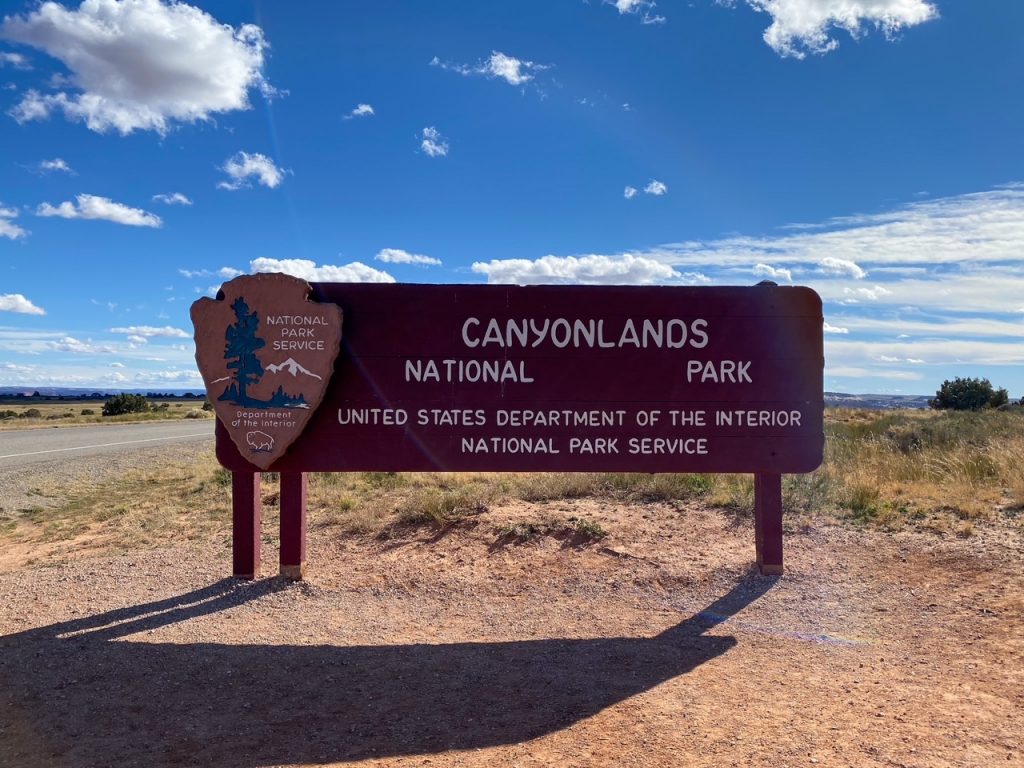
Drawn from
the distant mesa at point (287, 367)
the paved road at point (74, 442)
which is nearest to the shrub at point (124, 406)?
the paved road at point (74, 442)

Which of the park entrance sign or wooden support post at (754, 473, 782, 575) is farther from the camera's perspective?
wooden support post at (754, 473, 782, 575)

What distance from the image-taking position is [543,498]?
8.96 metres

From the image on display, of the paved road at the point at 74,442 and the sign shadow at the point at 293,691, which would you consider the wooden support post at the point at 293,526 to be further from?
the paved road at the point at 74,442

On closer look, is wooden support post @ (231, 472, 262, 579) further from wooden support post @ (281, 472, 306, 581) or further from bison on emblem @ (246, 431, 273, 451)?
bison on emblem @ (246, 431, 273, 451)

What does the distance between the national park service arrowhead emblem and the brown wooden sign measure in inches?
3.0

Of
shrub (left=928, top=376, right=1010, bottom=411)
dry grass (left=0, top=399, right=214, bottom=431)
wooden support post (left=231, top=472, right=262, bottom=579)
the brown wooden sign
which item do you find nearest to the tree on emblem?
the brown wooden sign

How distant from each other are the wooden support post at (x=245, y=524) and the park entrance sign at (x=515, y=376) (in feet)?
1.02

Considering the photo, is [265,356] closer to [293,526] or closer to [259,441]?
[259,441]

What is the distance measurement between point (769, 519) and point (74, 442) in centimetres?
2028

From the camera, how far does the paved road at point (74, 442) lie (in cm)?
1656

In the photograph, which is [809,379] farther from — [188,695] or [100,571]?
[100,571]

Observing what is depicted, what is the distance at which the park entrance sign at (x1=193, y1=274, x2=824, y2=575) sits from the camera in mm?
5934

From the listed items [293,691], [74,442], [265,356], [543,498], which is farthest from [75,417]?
[293,691]

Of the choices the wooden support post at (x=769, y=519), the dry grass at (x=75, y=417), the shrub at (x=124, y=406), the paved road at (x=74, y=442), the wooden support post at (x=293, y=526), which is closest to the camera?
the wooden support post at (x=769, y=519)
